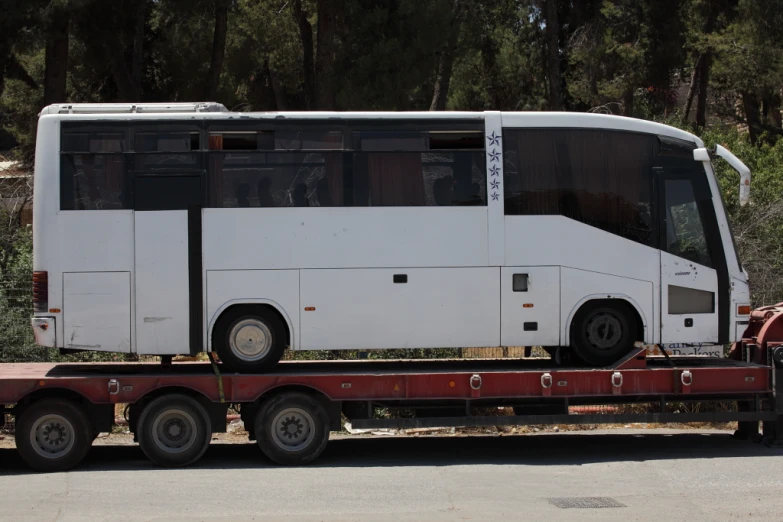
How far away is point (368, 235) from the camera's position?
1009 cm

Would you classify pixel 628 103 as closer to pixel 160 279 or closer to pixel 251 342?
pixel 251 342

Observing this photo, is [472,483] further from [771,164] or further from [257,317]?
[771,164]

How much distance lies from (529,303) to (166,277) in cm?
408

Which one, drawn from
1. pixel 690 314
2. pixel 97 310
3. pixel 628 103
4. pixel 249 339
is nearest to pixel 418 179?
pixel 249 339

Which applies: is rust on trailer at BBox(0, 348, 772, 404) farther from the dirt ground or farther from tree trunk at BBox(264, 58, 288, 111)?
tree trunk at BBox(264, 58, 288, 111)

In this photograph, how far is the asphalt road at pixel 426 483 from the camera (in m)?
7.89

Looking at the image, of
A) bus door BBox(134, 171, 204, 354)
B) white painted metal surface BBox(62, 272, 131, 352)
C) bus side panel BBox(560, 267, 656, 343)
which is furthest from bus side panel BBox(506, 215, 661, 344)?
white painted metal surface BBox(62, 272, 131, 352)

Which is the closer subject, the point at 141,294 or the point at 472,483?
the point at 472,483

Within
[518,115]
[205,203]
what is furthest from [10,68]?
[518,115]

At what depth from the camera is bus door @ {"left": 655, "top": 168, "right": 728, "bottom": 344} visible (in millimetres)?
10445

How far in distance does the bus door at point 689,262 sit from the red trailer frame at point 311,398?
0.49m

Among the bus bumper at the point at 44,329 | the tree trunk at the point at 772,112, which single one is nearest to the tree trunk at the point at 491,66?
the tree trunk at the point at 772,112

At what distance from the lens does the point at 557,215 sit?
33.8 feet

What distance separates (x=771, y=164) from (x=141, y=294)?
1791 cm
